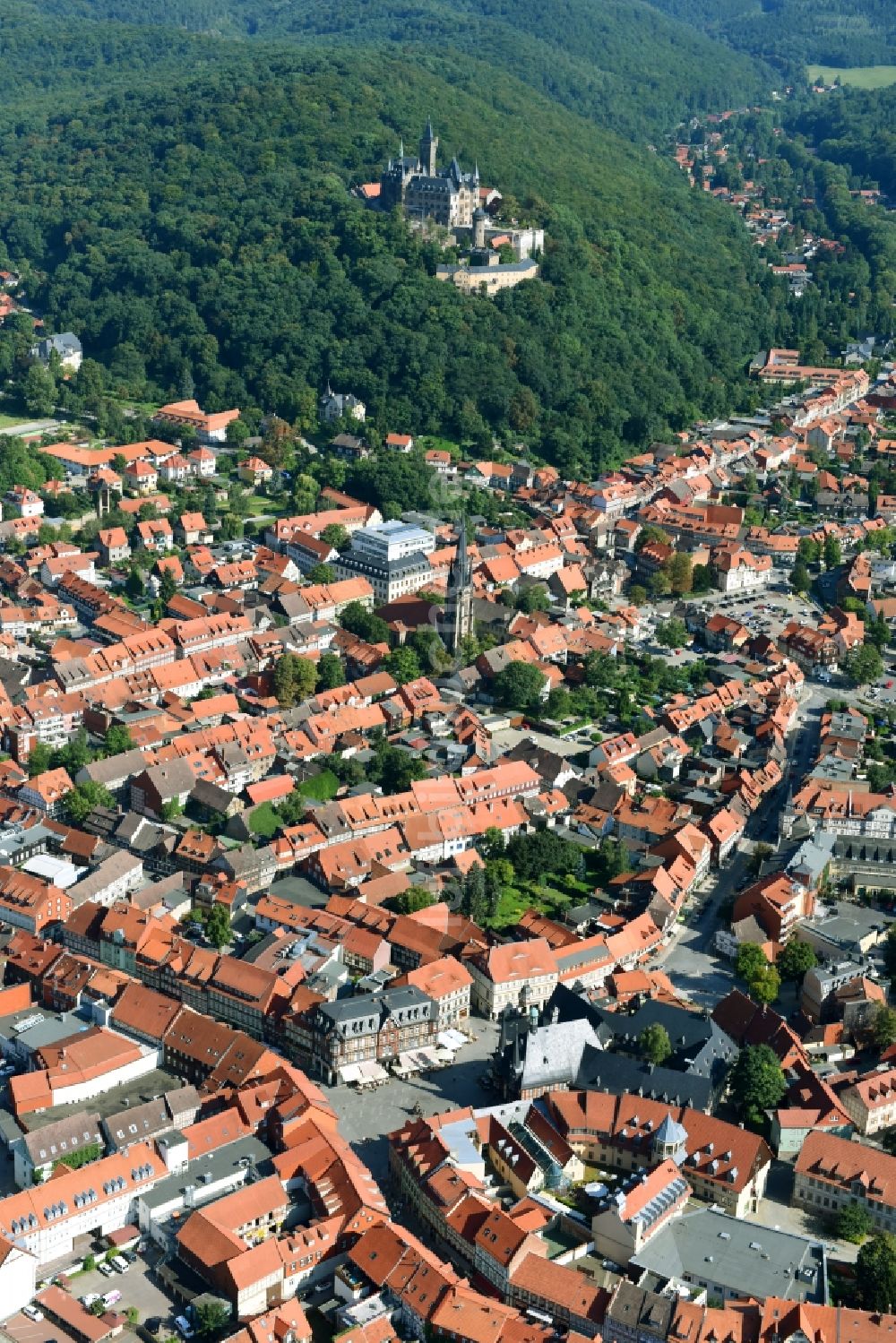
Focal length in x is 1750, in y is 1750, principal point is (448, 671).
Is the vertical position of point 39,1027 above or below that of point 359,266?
below

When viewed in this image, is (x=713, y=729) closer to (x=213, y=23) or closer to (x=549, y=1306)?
(x=549, y=1306)

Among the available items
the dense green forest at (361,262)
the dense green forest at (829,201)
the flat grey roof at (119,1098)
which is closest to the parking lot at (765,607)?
the dense green forest at (361,262)

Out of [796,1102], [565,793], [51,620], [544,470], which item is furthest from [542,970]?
[544,470]

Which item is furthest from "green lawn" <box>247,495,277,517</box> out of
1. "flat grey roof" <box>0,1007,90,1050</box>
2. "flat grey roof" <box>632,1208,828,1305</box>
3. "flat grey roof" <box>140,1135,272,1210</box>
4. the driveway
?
"flat grey roof" <box>632,1208,828,1305</box>

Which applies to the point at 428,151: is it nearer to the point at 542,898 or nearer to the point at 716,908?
the point at 542,898

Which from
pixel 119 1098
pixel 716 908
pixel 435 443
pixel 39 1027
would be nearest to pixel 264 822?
pixel 39 1027

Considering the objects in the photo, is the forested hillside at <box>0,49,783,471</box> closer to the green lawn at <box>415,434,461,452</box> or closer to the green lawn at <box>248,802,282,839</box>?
the green lawn at <box>415,434,461,452</box>
